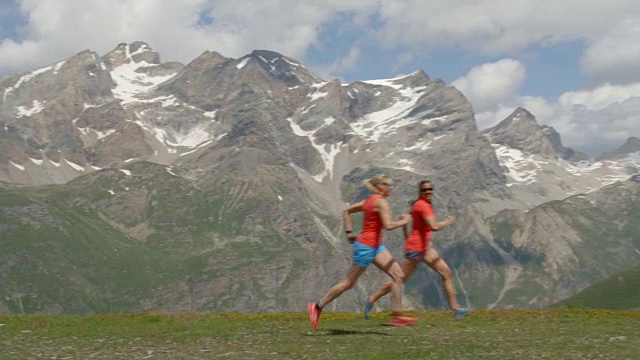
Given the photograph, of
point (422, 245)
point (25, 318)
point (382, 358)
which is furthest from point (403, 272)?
point (25, 318)

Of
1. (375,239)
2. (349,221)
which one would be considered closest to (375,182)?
(349,221)

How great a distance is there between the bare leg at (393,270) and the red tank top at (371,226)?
1.80 feet

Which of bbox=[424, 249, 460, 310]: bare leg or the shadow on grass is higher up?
bbox=[424, 249, 460, 310]: bare leg

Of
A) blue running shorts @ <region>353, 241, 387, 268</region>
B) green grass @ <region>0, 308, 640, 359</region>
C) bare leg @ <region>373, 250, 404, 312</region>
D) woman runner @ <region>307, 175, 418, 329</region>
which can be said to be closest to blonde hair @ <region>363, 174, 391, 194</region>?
woman runner @ <region>307, 175, 418, 329</region>

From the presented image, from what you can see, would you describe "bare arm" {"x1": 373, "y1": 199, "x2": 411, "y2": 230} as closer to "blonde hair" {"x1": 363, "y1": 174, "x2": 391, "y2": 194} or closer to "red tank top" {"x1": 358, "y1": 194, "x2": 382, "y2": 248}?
"red tank top" {"x1": 358, "y1": 194, "x2": 382, "y2": 248}

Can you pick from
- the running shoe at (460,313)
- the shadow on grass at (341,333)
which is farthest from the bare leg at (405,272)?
the running shoe at (460,313)

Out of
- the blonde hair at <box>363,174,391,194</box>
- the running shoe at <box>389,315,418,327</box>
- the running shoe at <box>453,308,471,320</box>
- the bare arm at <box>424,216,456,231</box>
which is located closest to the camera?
the blonde hair at <box>363,174,391,194</box>

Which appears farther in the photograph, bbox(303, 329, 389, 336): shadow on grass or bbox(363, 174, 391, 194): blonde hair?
bbox(303, 329, 389, 336): shadow on grass

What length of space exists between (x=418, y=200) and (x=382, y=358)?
804 cm

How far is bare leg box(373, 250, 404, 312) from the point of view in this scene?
1062 inches

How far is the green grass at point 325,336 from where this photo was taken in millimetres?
23234

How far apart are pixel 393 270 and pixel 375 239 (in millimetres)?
1363

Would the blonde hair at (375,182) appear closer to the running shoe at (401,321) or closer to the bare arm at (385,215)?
the bare arm at (385,215)

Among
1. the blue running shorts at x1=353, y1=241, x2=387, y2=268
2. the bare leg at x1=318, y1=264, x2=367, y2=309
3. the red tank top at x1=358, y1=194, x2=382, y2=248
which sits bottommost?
the bare leg at x1=318, y1=264, x2=367, y2=309
